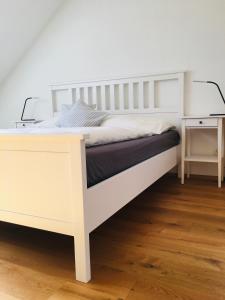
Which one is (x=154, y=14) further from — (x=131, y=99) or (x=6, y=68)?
(x=6, y=68)

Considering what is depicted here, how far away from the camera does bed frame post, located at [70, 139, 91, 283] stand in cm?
110

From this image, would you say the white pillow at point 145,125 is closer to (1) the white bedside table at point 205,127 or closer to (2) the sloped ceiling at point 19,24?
(1) the white bedside table at point 205,127

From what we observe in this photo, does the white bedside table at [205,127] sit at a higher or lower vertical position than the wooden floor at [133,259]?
higher

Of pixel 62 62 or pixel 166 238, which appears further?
pixel 62 62

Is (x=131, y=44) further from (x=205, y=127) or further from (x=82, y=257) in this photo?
(x=82, y=257)

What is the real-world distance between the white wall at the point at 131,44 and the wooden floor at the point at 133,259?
1391 mm

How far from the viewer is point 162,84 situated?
295cm

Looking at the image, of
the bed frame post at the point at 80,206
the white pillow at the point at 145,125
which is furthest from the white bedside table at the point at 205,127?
the bed frame post at the point at 80,206

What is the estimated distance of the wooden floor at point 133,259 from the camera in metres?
1.08

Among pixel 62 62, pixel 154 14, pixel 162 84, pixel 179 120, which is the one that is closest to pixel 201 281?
pixel 179 120

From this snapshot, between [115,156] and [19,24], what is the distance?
278 centimetres

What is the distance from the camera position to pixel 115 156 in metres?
1.47

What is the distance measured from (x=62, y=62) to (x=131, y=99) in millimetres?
1159

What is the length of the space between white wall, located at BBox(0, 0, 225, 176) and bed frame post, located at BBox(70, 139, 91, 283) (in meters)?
2.06
